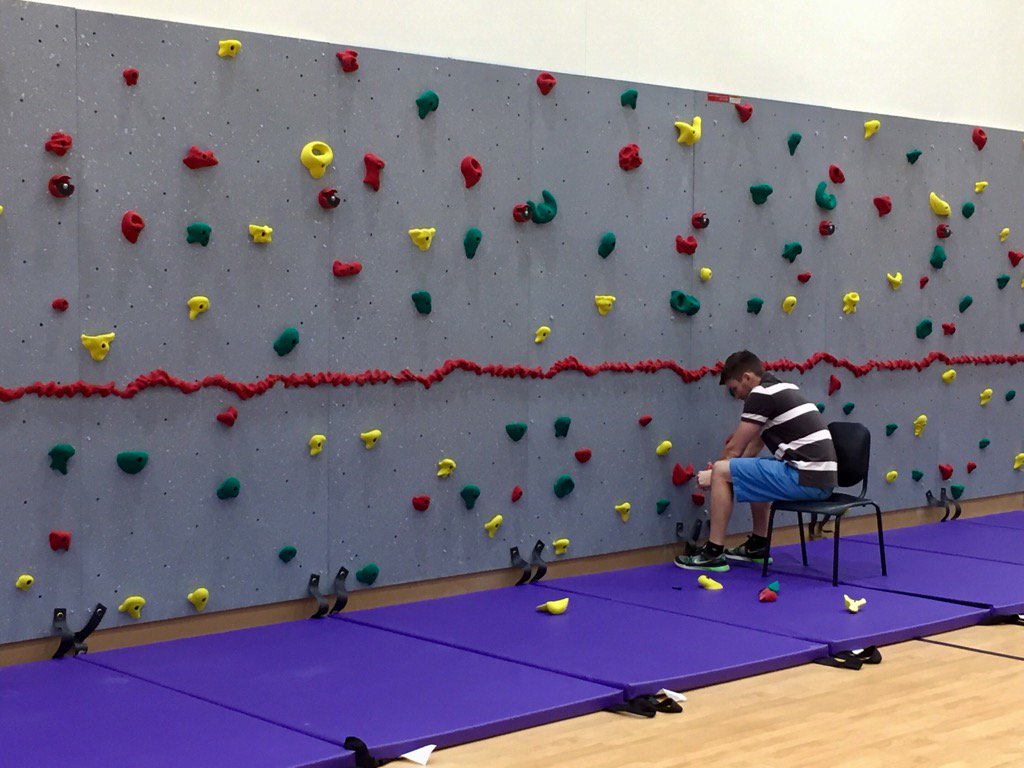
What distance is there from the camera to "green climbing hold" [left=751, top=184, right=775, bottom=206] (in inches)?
286

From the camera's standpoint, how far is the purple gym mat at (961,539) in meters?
7.43

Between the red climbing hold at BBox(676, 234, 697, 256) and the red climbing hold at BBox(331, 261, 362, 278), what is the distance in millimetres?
1942

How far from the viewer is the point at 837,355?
7816 millimetres

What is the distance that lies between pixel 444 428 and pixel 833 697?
2.17 metres

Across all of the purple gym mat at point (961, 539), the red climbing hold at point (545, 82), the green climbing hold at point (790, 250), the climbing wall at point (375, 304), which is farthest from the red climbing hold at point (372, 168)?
the purple gym mat at point (961, 539)

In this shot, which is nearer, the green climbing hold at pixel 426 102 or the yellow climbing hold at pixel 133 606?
the yellow climbing hold at pixel 133 606

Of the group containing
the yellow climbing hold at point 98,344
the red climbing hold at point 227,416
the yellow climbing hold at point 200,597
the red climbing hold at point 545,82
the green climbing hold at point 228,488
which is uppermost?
the red climbing hold at point 545,82

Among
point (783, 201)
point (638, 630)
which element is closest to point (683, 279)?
point (783, 201)

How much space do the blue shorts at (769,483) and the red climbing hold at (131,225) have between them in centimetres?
313

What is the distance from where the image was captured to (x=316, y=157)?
556cm

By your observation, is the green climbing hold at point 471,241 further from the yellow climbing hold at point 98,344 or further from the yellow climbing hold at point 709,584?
the yellow climbing hold at point 709,584

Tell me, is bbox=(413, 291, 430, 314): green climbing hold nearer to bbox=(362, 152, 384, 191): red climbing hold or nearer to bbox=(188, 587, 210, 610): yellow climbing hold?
bbox=(362, 152, 384, 191): red climbing hold

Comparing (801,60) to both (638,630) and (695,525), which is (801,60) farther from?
(638,630)

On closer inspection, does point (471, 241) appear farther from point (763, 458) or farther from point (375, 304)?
point (763, 458)
